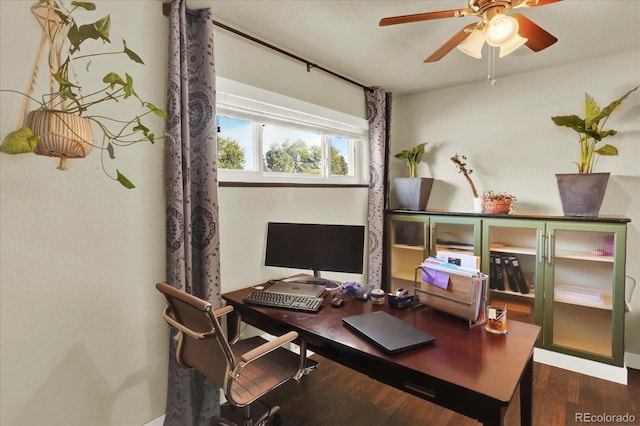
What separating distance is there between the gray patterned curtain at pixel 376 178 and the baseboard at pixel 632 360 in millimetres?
1918

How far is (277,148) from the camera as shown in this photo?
256cm

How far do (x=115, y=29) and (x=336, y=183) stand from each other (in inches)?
74.7

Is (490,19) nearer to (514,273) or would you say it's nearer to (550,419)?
(514,273)

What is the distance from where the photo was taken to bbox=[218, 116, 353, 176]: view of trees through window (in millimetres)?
2262

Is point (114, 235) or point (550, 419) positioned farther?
point (550, 419)

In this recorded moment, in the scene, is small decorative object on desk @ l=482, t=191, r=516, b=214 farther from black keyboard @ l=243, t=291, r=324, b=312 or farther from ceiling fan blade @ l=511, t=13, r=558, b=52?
black keyboard @ l=243, t=291, r=324, b=312

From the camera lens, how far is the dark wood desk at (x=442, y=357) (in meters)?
1.06

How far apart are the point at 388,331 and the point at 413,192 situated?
6.67 ft

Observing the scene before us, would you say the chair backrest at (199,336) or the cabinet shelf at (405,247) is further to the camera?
the cabinet shelf at (405,247)

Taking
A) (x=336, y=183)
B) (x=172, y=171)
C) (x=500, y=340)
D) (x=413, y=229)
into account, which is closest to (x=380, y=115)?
(x=336, y=183)

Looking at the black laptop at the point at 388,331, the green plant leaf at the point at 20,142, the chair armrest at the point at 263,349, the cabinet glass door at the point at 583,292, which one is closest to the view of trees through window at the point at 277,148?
the green plant leaf at the point at 20,142

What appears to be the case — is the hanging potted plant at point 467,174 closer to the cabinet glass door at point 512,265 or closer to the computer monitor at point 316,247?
the cabinet glass door at point 512,265

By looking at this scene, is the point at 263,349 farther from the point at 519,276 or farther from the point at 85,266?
the point at 519,276

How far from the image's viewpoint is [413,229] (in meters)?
3.31
